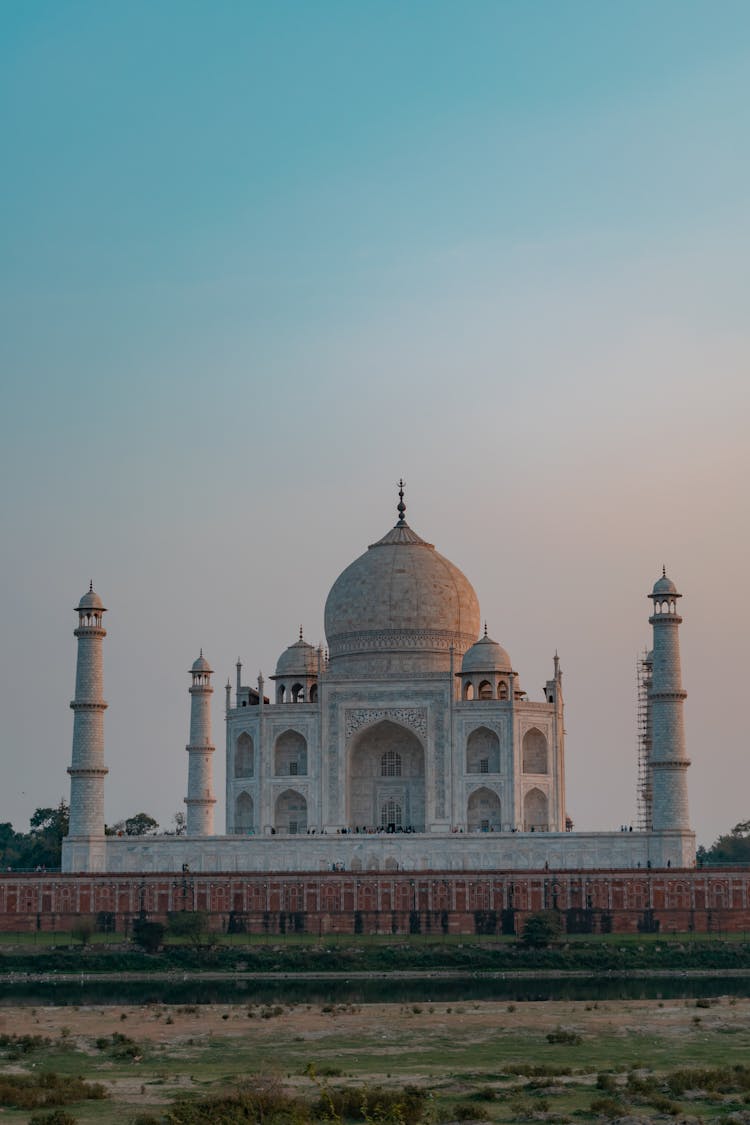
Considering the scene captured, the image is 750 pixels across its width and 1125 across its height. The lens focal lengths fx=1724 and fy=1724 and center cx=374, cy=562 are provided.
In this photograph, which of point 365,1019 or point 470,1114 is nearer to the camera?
point 470,1114

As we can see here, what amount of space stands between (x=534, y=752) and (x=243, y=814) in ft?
35.2

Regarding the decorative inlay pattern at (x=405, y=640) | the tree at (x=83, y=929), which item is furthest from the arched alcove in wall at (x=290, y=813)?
the tree at (x=83, y=929)

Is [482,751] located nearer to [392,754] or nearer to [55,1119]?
[392,754]

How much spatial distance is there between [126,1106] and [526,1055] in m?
7.85

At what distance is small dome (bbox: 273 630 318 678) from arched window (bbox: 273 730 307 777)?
9.28 feet

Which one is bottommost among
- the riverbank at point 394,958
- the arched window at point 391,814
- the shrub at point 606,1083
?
the shrub at point 606,1083

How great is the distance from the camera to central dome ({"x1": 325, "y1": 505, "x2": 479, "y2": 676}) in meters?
63.5

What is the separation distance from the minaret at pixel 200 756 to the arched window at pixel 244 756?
1483 mm

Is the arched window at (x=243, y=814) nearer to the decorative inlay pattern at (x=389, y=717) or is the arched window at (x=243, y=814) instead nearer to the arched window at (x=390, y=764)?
the decorative inlay pattern at (x=389, y=717)

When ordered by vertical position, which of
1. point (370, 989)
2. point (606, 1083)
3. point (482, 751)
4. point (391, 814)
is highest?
point (482, 751)

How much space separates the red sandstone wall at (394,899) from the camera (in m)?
51.0

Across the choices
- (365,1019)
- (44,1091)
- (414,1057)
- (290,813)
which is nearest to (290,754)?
(290,813)

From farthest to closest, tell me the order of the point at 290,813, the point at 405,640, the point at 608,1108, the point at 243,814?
the point at 405,640 → the point at 243,814 → the point at 290,813 → the point at 608,1108

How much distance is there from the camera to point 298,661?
63.9m
